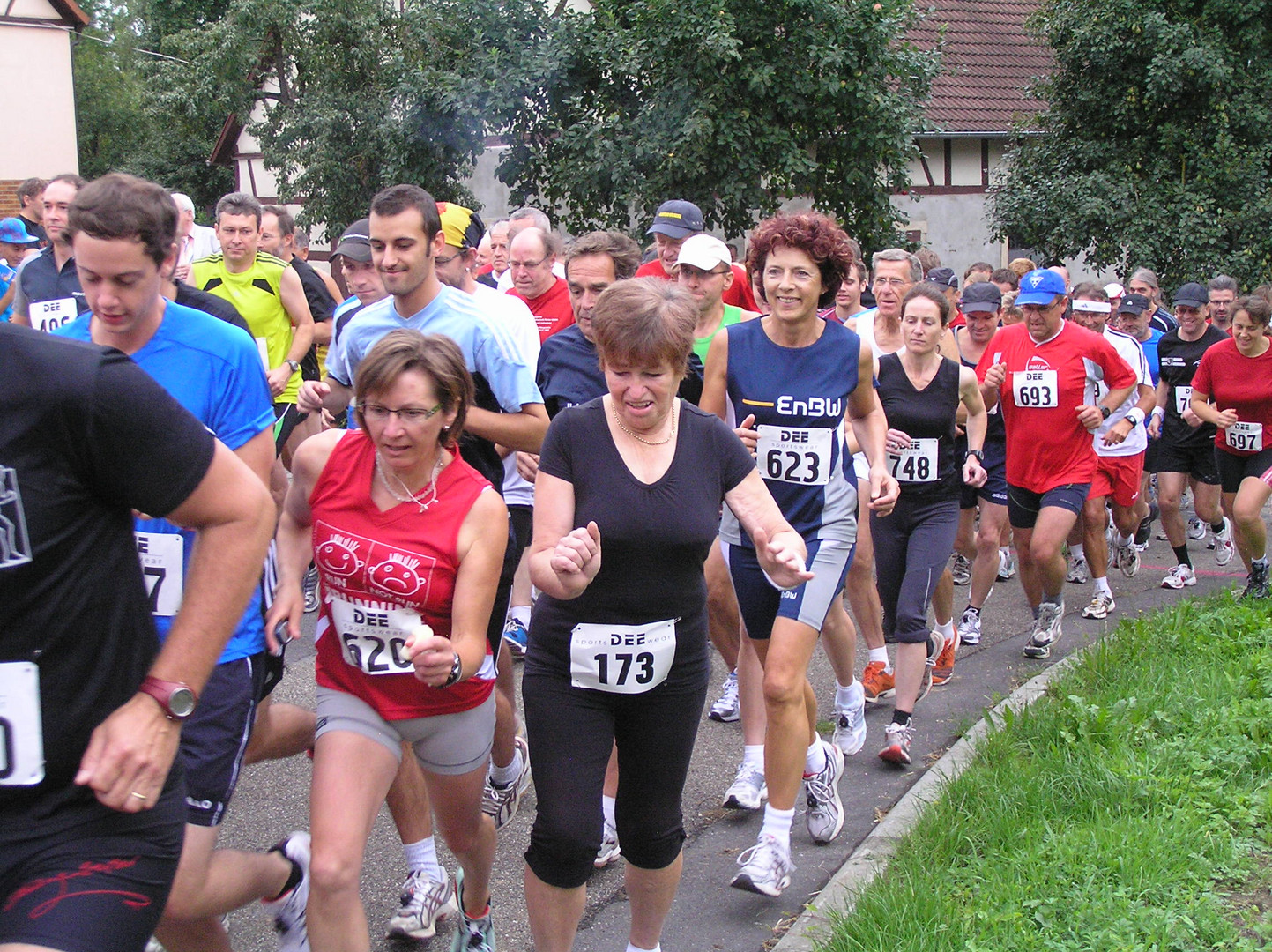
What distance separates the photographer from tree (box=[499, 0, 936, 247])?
49.8ft

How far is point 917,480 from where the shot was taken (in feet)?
21.1

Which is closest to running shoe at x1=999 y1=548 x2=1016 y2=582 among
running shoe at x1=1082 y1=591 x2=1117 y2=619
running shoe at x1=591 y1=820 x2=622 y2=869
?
running shoe at x1=1082 y1=591 x2=1117 y2=619

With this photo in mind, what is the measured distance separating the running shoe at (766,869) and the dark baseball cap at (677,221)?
3853mm

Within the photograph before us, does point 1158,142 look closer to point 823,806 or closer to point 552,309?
point 552,309

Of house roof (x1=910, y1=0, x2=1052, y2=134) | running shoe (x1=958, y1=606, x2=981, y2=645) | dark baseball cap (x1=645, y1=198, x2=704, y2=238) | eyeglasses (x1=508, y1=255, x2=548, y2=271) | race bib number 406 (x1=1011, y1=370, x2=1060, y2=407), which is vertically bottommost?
running shoe (x1=958, y1=606, x2=981, y2=645)

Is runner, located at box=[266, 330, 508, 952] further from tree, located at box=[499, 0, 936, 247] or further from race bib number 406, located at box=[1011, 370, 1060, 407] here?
tree, located at box=[499, 0, 936, 247]

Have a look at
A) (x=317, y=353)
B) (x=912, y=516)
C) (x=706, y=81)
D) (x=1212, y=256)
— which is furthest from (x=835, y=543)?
(x=1212, y=256)

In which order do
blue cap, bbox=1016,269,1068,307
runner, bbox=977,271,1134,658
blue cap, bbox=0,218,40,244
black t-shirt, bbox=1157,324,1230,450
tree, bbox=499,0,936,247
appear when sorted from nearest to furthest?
1. runner, bbox=977,271,1134,658
2. blue cap, bbox=1016,269,1068,307
3. blue cap, bbox=0,218,40,244
4. black t-shirt, bbox=1157,324,1230,450
5. tree, bbox=499,0,936,247

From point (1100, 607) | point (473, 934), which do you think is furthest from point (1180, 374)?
point (473, 934)

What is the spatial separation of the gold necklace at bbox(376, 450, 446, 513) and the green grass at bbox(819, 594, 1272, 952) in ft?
5.66

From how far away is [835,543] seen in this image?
4.92m

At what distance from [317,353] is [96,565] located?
8.28 meters

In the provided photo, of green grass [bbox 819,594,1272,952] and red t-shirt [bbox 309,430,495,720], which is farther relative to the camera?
green grass [bbox 819,594,1272,952]

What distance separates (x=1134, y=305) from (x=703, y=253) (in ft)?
23.0
